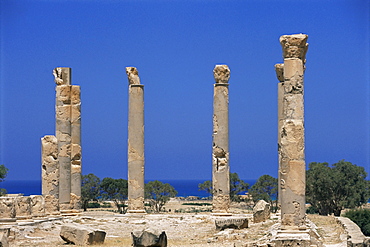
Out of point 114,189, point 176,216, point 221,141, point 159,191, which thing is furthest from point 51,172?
point 159,191

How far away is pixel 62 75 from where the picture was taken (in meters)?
39.7

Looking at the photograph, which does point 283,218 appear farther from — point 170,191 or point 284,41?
point 170,191

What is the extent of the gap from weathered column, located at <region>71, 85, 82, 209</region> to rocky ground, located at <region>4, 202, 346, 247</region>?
2083mm

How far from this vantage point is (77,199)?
1553 inches

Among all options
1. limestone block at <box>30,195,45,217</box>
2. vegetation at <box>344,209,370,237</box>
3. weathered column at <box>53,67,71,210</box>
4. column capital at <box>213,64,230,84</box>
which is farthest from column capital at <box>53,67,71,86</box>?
vegetation at <box>344,209,370,237</box>

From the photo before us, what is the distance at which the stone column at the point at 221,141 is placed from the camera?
37906 millimetres

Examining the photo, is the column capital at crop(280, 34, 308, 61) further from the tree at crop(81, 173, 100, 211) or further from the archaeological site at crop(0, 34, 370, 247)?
the tree at crop(81, 173, 100, 211)

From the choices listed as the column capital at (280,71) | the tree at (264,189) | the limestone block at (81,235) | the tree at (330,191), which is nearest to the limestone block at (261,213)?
the column capital at (280,71)

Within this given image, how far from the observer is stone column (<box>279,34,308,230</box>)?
26344 mm

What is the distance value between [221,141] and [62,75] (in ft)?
26.8

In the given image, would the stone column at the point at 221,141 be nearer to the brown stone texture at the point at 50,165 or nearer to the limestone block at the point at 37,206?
the brown stone texture at the point at 50,165

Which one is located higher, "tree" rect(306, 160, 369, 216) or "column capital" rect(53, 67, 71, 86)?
"column capital" rect(53, 67, 71, 86)

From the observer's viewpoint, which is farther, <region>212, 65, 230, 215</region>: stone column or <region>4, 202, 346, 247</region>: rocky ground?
<region>212, 65, 230, 215</region>: stone column

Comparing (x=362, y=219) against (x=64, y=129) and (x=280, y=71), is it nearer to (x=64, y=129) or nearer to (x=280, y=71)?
(x=280, y=71)
